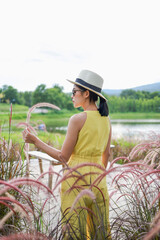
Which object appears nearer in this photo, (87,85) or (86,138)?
(86,138)

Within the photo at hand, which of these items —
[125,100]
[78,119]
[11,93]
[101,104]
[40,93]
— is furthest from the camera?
[40,93]

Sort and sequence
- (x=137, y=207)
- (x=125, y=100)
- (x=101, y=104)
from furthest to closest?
(x=125, y=100)
(x=101, y=104)
(x=137, y=207)

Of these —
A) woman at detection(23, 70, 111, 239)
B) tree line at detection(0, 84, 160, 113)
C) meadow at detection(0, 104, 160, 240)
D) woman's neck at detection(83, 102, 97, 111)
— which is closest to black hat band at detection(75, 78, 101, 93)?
woman at detection(23, 70, 111, 239)

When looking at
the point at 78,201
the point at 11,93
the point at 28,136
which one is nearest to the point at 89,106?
the point at 28,136

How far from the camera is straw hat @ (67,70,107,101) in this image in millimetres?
1704

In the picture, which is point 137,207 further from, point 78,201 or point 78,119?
point 78,119

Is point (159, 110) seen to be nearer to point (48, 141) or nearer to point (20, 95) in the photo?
point (48, 141)

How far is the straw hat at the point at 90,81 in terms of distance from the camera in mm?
1704

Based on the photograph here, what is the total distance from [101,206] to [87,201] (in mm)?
96

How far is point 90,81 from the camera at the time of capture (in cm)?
171

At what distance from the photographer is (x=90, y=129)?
1.57m

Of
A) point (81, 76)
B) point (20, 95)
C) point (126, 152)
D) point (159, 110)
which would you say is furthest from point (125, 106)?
point (81, 76)

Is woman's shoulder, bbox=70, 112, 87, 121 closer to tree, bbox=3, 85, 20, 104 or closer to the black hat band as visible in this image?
the black hat band

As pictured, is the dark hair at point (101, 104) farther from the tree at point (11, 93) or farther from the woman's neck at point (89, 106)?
the tree at point (11, 93)
